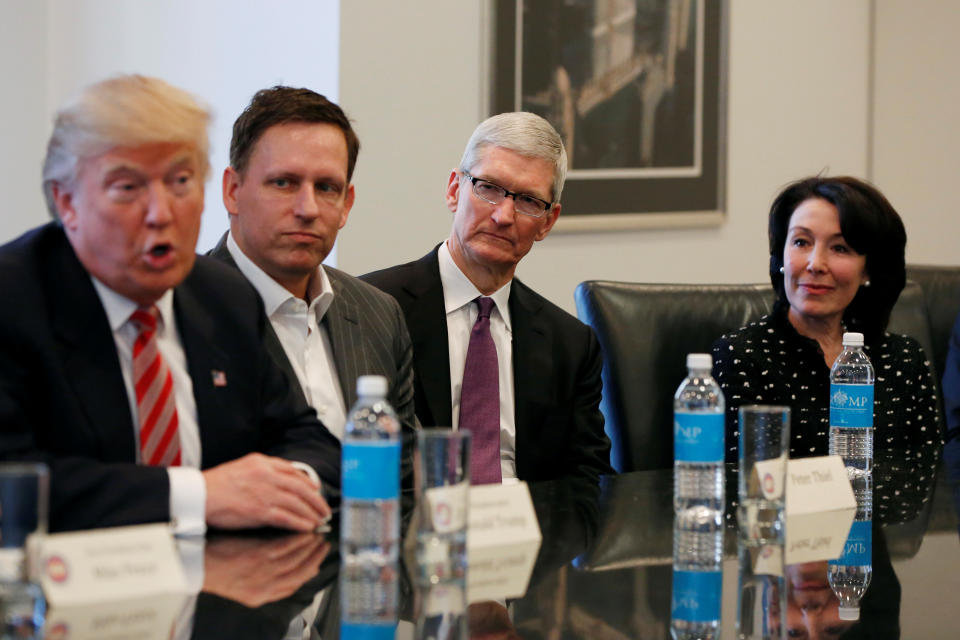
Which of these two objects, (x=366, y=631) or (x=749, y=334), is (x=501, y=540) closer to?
(x=366, y=631)

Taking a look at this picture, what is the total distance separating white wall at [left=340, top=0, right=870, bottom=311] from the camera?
418 centimetres

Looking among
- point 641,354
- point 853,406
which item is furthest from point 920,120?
point 853,406

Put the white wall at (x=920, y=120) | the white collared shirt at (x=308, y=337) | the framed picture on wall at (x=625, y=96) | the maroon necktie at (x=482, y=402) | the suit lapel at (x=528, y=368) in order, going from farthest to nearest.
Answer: the white wall at (x=920, y=120), the framed picture on wall at (x=625, y=96), the suit lapel at (x=528, y=368), the maroon necktie at (x=482, y=402), the white collared shirt at (x=308, y=337)

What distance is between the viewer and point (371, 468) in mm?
1562

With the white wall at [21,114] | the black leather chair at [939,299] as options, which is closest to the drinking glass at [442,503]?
the black leather chair at [939,299]

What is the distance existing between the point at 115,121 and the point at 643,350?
190 centimetres

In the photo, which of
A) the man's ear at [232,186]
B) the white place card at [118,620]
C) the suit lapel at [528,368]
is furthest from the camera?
the suit lapel at [528,368]

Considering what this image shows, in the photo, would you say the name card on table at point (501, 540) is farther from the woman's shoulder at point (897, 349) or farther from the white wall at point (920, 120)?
the white wall at point (920, 120)

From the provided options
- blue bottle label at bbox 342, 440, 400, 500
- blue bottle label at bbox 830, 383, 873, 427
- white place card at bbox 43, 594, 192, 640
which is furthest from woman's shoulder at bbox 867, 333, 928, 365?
white place card at bbox 43, 594, 192, 640

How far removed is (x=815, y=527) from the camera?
208cm

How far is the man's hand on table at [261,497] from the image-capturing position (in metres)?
1.87

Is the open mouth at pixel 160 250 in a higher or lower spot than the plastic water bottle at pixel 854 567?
higher

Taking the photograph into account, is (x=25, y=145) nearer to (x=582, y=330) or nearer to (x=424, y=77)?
(x=424, y=77)

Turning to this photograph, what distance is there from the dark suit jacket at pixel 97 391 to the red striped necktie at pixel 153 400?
33 mm
